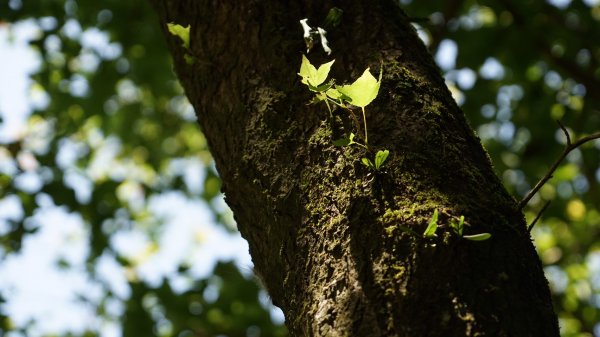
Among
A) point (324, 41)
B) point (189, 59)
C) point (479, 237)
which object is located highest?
point (189, 59)

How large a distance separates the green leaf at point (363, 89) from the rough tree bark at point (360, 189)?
0.40ft

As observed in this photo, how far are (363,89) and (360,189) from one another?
18cm

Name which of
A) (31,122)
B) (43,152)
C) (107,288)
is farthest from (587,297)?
(31,122)

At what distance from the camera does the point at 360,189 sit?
111cm

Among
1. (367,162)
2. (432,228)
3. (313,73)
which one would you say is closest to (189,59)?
(313,73)

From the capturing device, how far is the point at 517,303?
3.11 ft

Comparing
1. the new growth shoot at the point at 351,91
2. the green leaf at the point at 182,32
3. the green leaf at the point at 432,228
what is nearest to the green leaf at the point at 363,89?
the new growth shoot at the point at 351,91

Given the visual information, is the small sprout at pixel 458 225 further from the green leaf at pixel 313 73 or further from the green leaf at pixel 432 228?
the green leaf at pixel 313 73

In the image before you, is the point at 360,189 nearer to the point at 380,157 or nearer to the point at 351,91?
the point at 380,157

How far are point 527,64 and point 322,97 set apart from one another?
9.88 ft

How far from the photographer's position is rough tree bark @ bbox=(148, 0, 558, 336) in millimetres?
960

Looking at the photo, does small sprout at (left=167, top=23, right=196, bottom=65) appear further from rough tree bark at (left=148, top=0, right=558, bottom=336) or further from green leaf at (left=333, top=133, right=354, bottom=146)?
green leaf at (left=333, top=133, right=354, bottom=146)

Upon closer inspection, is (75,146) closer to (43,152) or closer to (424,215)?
(43,152)

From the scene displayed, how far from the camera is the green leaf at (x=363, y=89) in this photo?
1.05m
